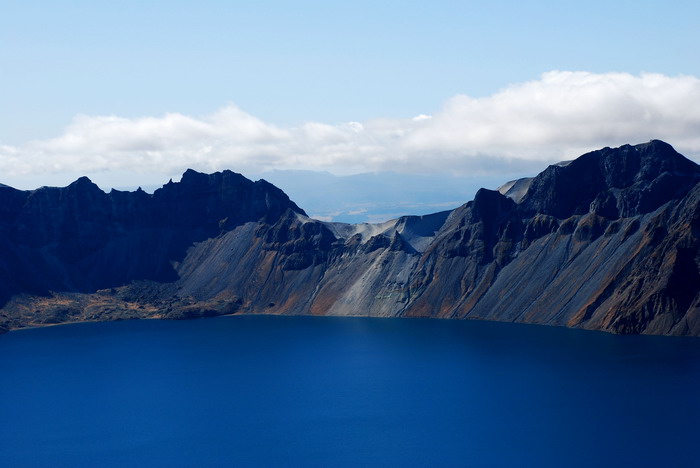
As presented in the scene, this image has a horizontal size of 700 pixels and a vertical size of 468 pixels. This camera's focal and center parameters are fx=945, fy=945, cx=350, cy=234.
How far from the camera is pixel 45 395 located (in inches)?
5266

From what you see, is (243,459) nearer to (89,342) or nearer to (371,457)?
(371,457)

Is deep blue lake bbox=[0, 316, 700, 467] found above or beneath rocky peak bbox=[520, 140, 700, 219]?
beneath

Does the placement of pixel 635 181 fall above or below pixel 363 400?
above

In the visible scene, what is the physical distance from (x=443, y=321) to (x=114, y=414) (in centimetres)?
8821

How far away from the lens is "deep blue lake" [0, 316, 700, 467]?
9644 centimetres

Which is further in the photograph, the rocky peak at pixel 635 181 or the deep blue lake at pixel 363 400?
the rocky peak at pixel 635 181

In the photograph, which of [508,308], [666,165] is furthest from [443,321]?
[666,165]

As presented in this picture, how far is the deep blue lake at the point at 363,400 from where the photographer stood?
3797 inches

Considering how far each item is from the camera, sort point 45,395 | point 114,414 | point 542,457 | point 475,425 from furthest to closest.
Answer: point 45,395
point 114,414
point 475,425
point 542,457

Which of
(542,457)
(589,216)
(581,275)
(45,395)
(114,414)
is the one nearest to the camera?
(542,457)

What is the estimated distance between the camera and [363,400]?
12181 cm

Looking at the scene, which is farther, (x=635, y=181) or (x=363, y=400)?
(x=635, y=181)

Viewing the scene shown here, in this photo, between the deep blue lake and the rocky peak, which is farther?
the rocky peak

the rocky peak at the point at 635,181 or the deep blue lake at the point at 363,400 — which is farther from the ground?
the rocky peak at the point at 635,181
